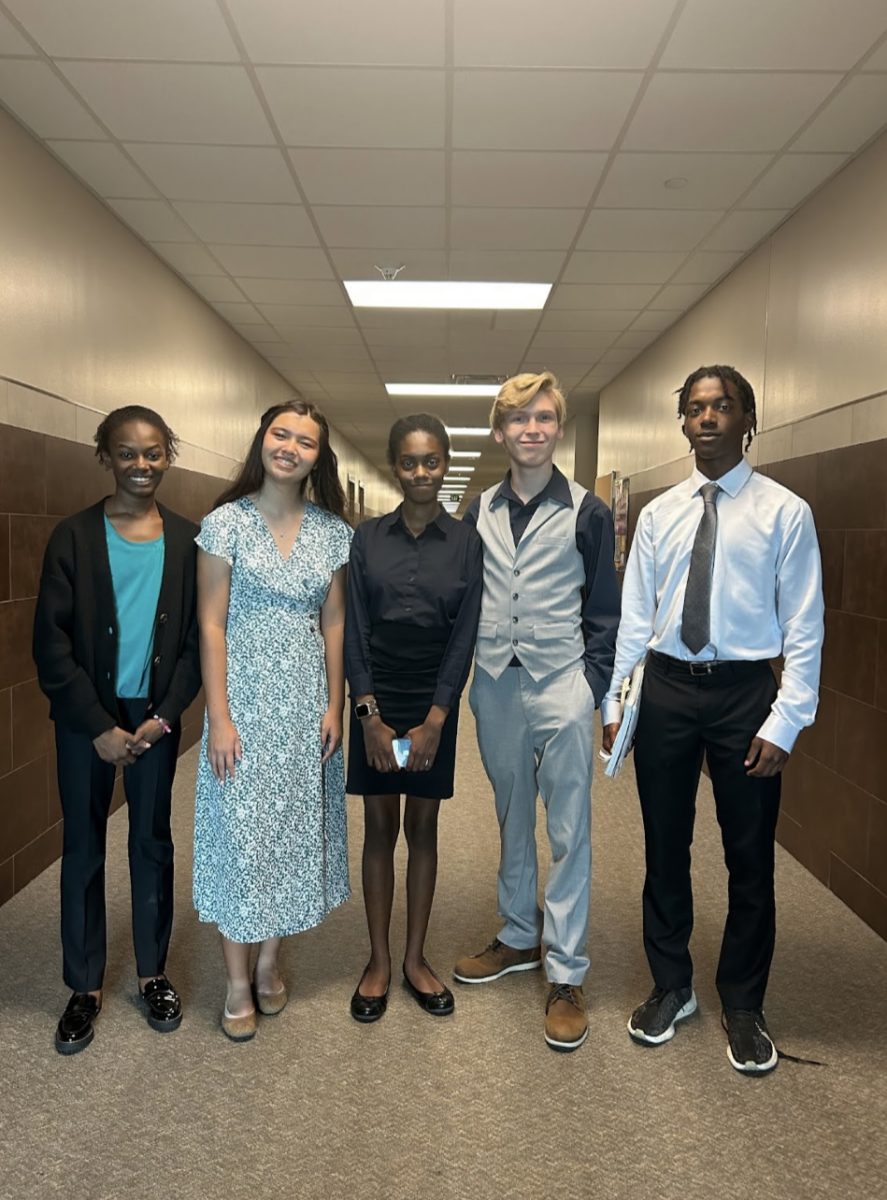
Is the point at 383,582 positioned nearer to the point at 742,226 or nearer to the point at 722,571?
the point at 722,571

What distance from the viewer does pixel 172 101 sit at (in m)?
3.17

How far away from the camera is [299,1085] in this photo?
2070 millimetres

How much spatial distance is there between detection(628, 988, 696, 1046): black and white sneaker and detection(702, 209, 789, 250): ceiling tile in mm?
3519

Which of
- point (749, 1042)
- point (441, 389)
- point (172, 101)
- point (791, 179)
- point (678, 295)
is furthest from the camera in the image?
point (441, 389)

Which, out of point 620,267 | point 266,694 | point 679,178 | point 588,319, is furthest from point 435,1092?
point 588,319

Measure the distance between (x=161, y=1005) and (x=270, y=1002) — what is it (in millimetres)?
289

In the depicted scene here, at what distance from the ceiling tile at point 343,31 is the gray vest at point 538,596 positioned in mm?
1542

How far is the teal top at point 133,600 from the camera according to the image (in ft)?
7.34

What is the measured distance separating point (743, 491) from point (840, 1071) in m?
1.47

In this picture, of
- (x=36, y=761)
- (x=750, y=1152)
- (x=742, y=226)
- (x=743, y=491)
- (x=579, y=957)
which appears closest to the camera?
(x=750, y=1152)

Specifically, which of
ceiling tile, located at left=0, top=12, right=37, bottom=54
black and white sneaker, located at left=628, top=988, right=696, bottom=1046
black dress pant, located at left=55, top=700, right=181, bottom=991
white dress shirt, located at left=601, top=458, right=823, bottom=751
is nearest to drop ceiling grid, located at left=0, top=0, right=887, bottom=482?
ceiling tile, located at left=0, top=12, right=37, bottom=54

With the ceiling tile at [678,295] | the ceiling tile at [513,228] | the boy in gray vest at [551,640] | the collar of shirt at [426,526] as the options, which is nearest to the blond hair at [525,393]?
the boy in gray vest at [551,640]

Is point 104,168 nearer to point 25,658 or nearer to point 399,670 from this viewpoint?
point 25,658

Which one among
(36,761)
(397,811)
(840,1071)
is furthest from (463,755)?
(840,1071)
